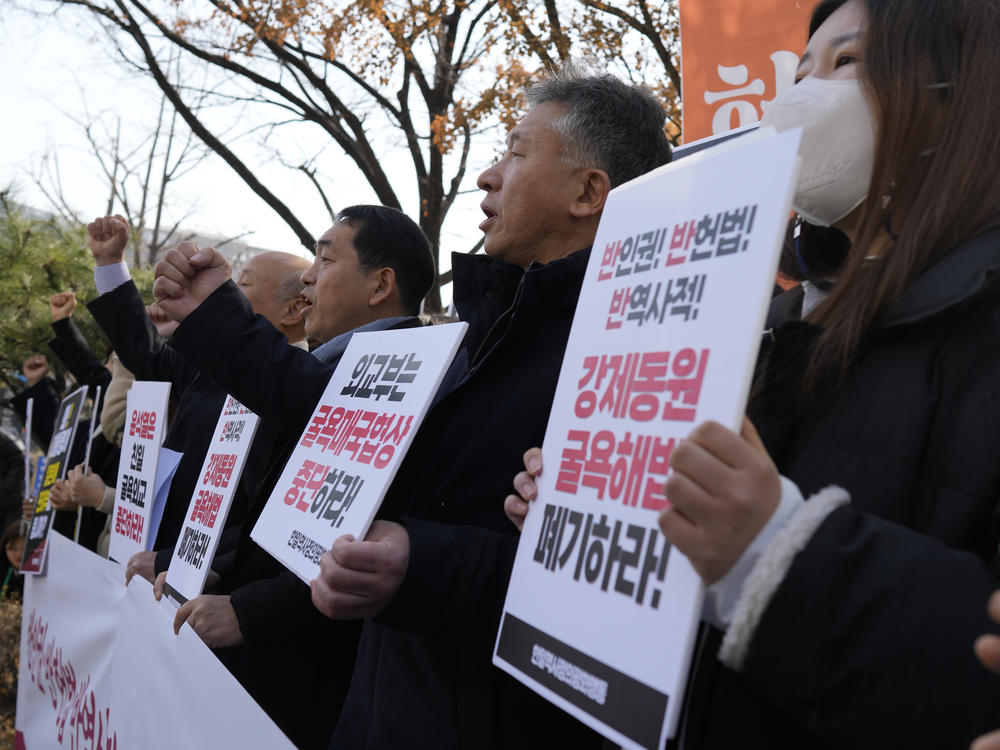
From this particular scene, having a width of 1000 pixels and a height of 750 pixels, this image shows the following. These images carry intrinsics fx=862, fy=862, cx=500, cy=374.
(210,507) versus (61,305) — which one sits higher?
(61,305)

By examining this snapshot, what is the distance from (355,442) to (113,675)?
140cm

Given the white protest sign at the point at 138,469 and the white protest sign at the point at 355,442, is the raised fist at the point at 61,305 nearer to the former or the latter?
the white protest sign at the point at 138,469

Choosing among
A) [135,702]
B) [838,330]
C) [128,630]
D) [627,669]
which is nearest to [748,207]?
[838,330]

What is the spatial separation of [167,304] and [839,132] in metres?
1.65

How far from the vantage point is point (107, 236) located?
3682mm

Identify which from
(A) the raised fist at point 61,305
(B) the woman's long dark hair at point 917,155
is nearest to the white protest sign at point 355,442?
(B) the woman's long dark hair at point 917,155

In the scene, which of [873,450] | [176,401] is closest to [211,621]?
[873,450]

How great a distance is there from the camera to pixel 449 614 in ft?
5.08

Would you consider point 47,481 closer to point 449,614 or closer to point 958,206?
point 449,614

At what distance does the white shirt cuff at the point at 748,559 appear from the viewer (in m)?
0.94

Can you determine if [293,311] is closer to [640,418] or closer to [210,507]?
[210,507]

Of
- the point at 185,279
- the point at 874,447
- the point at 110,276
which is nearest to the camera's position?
the point at 874,447

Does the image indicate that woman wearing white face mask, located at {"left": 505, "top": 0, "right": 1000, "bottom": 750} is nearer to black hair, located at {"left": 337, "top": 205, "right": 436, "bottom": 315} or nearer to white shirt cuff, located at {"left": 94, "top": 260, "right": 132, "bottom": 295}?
black hair, located at {"left": 337, "top": 205, "right": 436, "bottom": 315}

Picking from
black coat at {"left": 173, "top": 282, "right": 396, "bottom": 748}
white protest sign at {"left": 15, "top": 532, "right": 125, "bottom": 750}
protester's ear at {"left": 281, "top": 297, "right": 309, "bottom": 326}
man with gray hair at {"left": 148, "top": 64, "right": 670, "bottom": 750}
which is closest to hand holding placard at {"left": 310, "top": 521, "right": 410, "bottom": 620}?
man with gray hair at {"left": 148, "top": 64, "right": 670, "bottom": 750}
